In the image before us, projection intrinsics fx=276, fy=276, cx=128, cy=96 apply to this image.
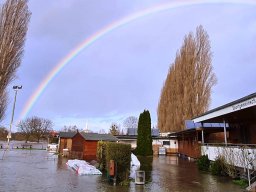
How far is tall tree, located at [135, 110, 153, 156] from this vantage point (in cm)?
3728

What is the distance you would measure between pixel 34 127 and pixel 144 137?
53341 millimetres

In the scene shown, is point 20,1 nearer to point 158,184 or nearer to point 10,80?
point 10,80

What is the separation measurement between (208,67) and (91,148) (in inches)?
779

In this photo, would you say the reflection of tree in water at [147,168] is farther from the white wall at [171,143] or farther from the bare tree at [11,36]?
the white wall at [171,143]

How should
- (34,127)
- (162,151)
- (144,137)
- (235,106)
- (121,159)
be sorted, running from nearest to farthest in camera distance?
(121,159) → (235,106) → (144,137) → (162,151) → (34,127)

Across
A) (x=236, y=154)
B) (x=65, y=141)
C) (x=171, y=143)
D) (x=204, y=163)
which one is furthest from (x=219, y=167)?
(x=171, y=143)

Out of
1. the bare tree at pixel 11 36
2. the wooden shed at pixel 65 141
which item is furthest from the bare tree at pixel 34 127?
the bare tree at pixel 11 36

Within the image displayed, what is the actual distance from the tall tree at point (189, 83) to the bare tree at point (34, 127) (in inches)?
1902

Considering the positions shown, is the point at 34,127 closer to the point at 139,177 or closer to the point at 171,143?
the point at 171,143

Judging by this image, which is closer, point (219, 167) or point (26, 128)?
point (219, 167)

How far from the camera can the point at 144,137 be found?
124 feet

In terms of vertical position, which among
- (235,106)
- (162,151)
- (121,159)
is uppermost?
(235,106)

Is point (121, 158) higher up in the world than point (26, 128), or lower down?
lower down

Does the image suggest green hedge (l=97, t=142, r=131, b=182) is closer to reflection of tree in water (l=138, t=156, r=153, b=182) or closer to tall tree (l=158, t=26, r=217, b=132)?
reflection of tree in water (l=138, t=156, r=153, b=182)
